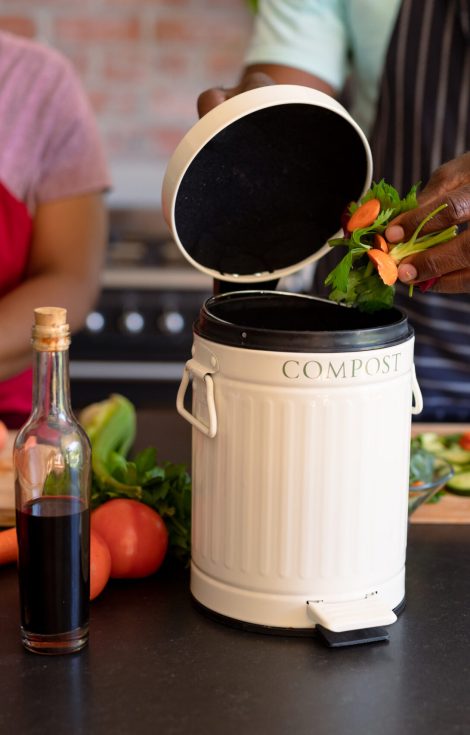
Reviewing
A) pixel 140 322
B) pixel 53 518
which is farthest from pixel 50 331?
pixel 140 322

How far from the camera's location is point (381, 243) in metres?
1.00

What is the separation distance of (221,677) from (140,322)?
183 cm

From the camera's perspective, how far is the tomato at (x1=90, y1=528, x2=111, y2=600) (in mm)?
1039

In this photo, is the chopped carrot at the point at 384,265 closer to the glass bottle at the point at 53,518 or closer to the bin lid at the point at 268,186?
the bin lid at the point at 268,186

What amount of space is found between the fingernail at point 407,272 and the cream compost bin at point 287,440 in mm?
49

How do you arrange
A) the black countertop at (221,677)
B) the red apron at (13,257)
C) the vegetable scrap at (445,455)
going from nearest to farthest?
the black countertop at (221,677) → the vegetable scrap at (445,455) → the red apron at (13,257)

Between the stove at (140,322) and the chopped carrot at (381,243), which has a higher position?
the chopped carrot at (381,243)

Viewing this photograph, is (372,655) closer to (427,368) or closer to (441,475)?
(441,475)

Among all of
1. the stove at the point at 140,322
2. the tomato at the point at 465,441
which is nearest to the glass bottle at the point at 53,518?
the tomato at the point at 465,441

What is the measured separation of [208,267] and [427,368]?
30.2 inches

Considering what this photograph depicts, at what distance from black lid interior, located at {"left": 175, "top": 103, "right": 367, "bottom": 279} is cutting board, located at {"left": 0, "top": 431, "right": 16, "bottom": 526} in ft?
1.19

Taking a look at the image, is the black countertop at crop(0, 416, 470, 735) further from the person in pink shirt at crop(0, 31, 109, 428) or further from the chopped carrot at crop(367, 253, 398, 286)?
the person in pink shirt at crop(0, 31, 109, 428)

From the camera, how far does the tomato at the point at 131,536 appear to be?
3.58 ft

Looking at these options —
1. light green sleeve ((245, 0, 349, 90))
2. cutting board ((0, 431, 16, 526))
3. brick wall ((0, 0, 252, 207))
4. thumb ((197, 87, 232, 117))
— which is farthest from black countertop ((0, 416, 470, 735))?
brick wall ((0, 0, 252, 207))
